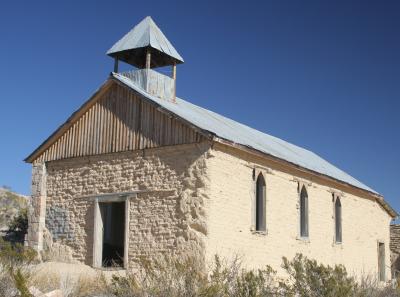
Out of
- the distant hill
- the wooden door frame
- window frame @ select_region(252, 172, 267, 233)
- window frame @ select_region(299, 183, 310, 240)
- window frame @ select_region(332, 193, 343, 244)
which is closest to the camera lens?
the wooden door frame

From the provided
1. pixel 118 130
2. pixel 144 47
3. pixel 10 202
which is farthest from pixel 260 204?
pixel 10 202

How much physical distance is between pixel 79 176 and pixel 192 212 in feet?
14.6

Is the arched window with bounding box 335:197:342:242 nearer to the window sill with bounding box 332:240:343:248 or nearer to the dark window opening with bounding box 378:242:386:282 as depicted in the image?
the window sill with bounding box 332:240:343:248

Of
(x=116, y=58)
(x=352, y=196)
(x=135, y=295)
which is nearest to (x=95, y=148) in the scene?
(x=116, y=58)

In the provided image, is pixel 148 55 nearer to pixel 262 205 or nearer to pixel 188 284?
pixel 262 205

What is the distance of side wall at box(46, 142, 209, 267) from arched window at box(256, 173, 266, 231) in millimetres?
2719

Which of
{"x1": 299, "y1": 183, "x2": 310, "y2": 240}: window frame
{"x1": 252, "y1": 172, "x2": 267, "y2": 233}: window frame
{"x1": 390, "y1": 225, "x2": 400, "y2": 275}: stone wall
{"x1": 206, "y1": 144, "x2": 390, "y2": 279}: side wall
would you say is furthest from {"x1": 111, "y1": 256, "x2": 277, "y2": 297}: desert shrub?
{"x1": 390, "y1": 225, "x2": 400, "y2": 275}: stone wall

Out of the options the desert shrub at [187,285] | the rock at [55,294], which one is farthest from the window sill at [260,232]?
the rock at [55,294]

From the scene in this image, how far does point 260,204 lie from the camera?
727 inches

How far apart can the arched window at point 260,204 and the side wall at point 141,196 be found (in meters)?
2.72

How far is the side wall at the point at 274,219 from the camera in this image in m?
16.5

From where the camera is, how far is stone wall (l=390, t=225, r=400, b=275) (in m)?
29.1

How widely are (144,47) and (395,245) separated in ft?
53.0

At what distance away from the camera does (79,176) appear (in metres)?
19.0
